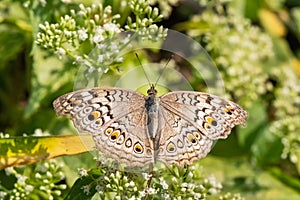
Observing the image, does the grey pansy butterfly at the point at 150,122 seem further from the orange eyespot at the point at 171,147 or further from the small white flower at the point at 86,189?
the small white flower at the point at 86,189

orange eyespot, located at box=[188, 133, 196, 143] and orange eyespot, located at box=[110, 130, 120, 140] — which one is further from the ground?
orange eyespot, located at box=[188, 133, 196, 143]

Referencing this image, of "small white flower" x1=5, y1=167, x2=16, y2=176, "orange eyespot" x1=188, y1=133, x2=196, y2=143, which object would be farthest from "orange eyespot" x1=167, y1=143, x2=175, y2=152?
"small white flower" x1=5, y1=167, x2=16, y2=176

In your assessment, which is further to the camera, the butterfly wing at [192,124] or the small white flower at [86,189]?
the small white flower at [86,189]

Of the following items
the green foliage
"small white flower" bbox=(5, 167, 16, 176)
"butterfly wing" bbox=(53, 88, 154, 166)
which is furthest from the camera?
"small white flower" bbox=(5, 167, 16, 176)

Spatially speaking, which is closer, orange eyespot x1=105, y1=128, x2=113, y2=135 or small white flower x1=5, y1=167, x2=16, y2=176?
orange eyespot x1=105, y1=128, x2=113, y2=135

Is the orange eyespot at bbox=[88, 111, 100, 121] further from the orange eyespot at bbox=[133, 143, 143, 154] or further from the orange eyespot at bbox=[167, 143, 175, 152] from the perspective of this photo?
the orange eyespot at bbox=[167, 143, 175, 152]

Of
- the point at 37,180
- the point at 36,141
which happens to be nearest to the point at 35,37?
the point at 36,141

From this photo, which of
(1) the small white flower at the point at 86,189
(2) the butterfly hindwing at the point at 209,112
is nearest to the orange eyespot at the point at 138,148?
(2) the butterfly hindwing at the point at 209,112

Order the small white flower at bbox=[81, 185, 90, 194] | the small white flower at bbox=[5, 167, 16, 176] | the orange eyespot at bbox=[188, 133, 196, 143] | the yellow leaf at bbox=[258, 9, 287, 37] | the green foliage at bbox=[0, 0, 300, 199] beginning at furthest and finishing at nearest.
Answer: the yellow leaf at bbox=[258, 9, 287, 37] → the small white flower at bbox=[5, 167, 16, 176] → the green foliage at bbox=[0, 0, 300, 199] → the small white flower at bbox=[81, 185, 90, 194] → the orange eyespot at bbox=[188, 133, 196, 143]
